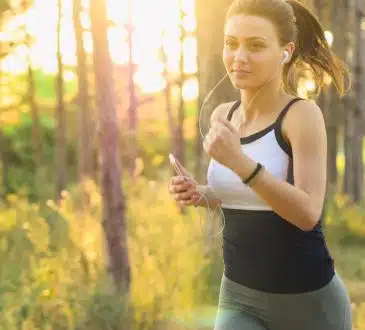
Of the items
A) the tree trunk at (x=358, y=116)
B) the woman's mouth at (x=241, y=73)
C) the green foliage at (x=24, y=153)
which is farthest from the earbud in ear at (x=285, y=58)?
the green foliage at (x=24, y=153)

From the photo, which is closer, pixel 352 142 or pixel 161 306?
pixel 161 306

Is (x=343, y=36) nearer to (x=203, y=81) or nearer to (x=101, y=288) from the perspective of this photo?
(x=203, y=81)

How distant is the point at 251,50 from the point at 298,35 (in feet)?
0.97

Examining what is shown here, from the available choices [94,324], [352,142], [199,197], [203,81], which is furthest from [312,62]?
[352,142]

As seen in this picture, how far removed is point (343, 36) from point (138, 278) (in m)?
10.4

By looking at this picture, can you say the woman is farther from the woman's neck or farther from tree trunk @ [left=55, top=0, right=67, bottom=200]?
tree trunk @ [left=55, top=0, right=67, bottom=200]

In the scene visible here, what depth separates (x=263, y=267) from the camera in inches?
110

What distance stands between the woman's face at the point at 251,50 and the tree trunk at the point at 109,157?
16.5 feet

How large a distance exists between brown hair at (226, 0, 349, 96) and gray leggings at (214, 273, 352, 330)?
755 mm

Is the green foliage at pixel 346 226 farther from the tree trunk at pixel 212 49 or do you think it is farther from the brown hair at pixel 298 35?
the brown hair at pixel 298 35

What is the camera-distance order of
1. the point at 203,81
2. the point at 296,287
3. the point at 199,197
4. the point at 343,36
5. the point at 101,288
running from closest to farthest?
the point at 296,287 → the point at 199,197 → the point at 101,288 → the point at 203,81 → the point at 343,36

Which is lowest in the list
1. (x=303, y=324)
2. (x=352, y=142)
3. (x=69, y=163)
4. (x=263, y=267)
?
(x=69, y=163)

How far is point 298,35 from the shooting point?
304cm

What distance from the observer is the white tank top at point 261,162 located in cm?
273
